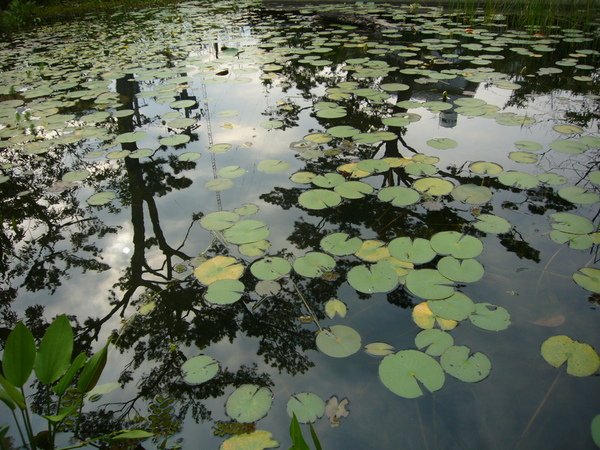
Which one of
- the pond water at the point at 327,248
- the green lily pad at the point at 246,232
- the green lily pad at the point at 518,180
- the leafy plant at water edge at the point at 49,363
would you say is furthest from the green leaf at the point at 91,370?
the green lily pad at the point at 518,180

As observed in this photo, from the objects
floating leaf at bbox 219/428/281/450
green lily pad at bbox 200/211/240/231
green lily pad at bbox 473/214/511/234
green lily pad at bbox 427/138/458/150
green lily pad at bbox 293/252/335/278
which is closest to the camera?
floating leaf at bbox 219/428/281/450

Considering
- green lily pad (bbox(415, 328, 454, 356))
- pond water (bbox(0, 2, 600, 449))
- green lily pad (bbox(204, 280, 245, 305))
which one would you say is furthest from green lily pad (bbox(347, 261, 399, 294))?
green lily pad (bbox(204, 280, 245, 305))

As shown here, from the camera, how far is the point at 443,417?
1.08 meters

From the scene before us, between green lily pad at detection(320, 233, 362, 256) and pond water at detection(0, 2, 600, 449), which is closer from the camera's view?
pond water at detection(0, 2, 600, 449)

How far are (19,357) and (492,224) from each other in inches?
72.6

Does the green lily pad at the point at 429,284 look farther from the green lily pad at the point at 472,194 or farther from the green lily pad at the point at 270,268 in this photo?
the green lily pad at the point at 472,194

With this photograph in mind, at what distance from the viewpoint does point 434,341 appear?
4.18 ft

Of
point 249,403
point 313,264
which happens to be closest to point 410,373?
point 249,403

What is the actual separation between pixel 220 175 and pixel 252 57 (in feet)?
11.0

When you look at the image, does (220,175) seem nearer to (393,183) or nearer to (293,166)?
(293,166)

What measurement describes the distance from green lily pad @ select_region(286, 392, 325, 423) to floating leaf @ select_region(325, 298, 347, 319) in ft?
1.10

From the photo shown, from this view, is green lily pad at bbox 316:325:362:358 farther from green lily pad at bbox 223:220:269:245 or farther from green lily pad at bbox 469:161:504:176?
green lily pad at bbox 469:161:504:176

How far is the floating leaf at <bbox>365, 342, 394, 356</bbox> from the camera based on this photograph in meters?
1.27

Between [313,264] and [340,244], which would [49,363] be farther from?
[340,244]
